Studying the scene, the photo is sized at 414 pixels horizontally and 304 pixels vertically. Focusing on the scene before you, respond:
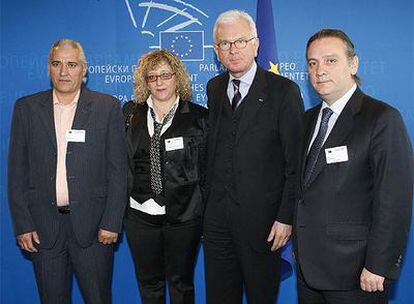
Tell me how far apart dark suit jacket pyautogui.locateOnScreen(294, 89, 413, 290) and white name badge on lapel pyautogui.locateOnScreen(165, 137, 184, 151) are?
2.67ft

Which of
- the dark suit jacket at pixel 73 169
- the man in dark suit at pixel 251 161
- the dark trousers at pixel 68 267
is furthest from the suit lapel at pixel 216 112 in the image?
the dark trousers at pixel 68 267

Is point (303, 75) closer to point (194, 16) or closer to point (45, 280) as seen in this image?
point (194, 16)

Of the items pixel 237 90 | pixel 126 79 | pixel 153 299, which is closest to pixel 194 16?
pixel 126 79

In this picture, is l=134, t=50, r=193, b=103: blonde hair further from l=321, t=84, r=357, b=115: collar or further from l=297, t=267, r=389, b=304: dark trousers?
l=297, t=267, r=389, b=304: dark trousers

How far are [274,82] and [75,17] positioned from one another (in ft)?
6.14

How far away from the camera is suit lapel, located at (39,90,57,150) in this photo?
2.52 meters

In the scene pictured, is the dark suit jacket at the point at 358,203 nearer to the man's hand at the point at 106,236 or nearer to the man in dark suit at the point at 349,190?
the man in dark suit at the point at 349,190

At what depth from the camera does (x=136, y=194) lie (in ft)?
8.77

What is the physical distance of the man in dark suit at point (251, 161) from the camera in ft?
7.93

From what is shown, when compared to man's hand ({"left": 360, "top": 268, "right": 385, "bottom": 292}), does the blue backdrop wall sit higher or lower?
higher

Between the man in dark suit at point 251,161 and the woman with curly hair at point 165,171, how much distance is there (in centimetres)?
15

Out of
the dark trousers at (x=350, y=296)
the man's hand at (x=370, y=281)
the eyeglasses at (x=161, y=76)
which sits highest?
the eyeglasses at (x=161, y=76)

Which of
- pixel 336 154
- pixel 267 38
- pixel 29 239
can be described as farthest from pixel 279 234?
pixel 267 38

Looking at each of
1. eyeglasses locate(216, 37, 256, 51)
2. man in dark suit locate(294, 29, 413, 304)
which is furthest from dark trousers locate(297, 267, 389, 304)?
eyeglasses locate(216, 37, 256, 51)
